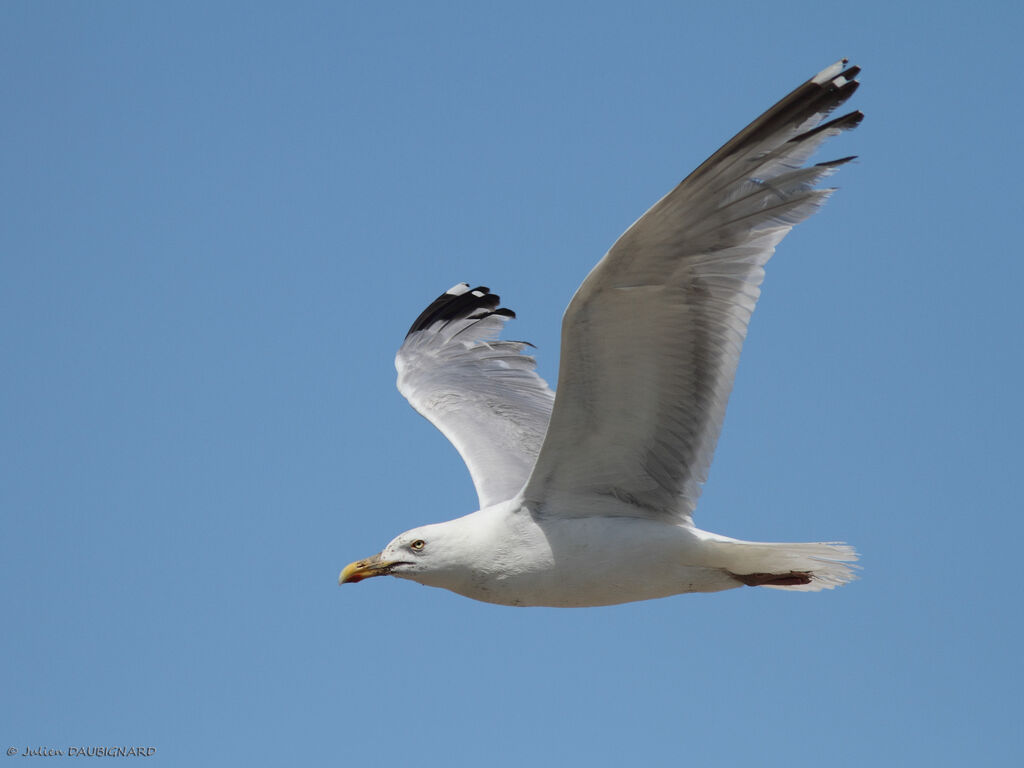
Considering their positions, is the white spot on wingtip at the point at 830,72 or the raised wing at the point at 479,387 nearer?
the white spot on wingtip at the point at 830,72

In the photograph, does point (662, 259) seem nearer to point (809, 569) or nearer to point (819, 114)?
point (819, 114)

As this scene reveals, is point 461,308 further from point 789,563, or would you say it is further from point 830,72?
point 830,72

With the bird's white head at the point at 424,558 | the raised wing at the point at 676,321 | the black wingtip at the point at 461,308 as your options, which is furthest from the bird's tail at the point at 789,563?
the black wingtip at the point at 461,308

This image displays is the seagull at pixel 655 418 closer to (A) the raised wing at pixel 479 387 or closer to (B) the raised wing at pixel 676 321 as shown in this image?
(B) the raised wing at pixel 676 321

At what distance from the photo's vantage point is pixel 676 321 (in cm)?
690

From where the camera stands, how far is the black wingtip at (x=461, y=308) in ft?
40.4

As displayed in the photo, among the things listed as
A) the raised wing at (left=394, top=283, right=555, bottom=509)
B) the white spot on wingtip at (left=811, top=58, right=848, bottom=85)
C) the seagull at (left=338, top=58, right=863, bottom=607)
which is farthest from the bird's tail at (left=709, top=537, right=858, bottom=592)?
the white spot on wingtip at (left=811, top=58, right=848, bottom=85)

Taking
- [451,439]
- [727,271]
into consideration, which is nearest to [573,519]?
[727,271]

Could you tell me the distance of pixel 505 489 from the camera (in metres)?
9.08

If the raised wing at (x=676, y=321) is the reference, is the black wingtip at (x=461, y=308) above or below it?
above

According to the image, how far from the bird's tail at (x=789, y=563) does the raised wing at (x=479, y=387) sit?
6.15 ft

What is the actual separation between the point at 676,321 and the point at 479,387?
4315 mm

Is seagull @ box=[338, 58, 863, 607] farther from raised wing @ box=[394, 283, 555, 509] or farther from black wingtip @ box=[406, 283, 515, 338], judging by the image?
black wingtip @ box=[406, 283, 515, 338]

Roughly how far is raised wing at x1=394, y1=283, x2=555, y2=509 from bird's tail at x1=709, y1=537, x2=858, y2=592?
1875 mm
